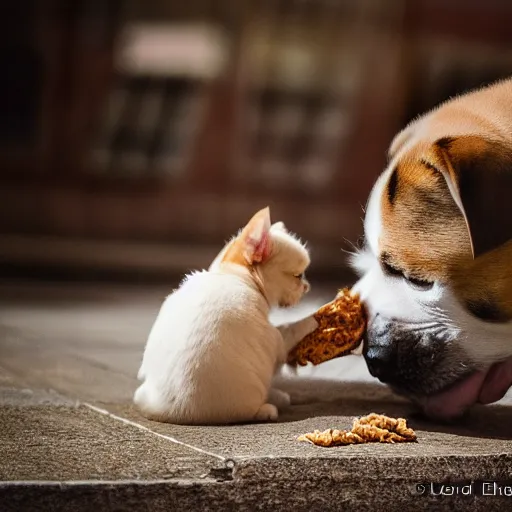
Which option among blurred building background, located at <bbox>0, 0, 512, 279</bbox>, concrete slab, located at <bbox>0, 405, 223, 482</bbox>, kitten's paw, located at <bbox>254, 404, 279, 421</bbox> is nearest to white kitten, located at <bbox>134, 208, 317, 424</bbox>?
kitten's paw, located at <bbox>254, 404, 279, 421</bbox>

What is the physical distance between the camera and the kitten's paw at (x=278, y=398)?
8.78 ft

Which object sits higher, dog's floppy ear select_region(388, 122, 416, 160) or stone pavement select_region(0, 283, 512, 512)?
dog's floppy ear select_region(388, 122, 416, 160)

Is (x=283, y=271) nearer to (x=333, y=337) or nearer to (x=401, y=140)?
(x=333, y=337)

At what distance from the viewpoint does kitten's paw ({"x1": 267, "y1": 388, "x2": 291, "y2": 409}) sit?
2676mm

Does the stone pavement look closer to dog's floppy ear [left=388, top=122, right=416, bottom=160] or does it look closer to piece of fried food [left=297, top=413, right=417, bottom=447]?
piece of fried food [left=297, top=413, right=417, bottom=447]

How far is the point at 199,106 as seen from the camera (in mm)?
10992

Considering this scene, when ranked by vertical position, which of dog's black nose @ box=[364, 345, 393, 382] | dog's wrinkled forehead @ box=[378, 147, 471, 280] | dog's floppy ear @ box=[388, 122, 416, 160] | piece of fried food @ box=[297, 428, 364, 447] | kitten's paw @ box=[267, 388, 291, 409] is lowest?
kitten's paw @ box=[267, 388, 291, 409]

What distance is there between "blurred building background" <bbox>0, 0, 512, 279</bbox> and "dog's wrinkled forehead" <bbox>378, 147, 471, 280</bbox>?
781 centimetres

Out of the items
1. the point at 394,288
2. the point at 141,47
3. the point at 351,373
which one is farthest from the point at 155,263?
the point at 394,288

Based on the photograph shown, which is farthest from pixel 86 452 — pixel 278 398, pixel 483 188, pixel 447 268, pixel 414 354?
pixel 483 188

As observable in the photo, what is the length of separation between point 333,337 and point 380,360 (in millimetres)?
144

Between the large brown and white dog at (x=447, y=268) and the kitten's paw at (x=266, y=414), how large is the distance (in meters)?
0.29

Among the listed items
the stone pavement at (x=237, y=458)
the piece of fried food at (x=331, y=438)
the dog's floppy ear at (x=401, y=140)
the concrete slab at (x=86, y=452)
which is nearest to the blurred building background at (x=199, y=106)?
the dog's floppy ear at (x=401, y=140)

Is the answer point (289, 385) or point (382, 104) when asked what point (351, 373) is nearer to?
point (289, 385)
